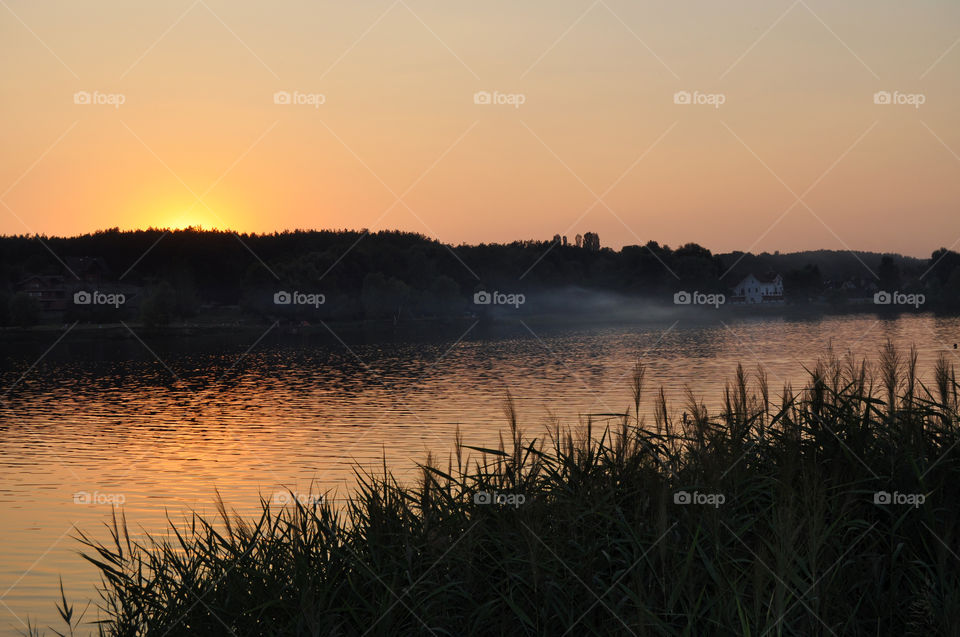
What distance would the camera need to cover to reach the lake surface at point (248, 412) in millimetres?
23516

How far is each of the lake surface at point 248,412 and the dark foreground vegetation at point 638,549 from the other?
1429 mm

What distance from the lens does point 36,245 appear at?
16650 centimetres

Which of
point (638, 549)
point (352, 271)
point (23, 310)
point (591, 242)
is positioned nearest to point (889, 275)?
point (591, 242)

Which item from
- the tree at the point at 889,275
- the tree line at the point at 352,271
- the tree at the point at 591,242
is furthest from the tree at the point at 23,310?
the tree at the point at 889,275

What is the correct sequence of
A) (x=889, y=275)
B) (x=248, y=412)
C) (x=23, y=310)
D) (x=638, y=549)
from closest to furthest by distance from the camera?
(x=638, y=549)
(x=248, y=412)
(x=23, y=310)
(x=889, y=275)

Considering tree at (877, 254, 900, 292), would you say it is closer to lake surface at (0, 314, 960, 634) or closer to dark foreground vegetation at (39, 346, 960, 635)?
lake surface at (0, 314, 960, 634)

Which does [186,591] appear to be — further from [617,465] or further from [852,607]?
[852,607]

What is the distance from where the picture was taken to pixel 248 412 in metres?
48.8

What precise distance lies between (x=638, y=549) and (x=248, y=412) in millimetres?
43460

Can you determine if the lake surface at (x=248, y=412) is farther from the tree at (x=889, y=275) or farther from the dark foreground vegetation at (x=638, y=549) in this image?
the tree at (x=889, y=275)

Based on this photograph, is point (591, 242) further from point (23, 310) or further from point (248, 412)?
point (248, 412)

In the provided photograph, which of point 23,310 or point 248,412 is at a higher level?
point 23,310

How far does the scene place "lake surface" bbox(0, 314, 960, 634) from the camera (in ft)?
77.2

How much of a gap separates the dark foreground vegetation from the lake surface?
1.43 meters
